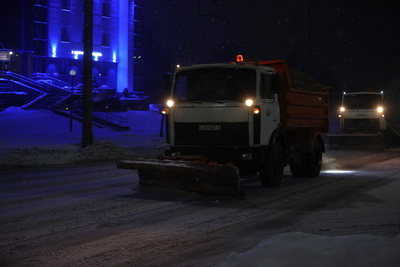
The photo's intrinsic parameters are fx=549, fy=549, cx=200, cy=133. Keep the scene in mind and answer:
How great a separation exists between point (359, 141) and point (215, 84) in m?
18.1

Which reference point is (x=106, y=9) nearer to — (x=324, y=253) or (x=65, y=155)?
(x=65, y=155)

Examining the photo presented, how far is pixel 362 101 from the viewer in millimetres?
29078

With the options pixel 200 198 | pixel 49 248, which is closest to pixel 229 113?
pixel 200 198

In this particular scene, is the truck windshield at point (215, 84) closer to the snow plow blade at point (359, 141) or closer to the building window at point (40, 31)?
the snow plow blade at point (359, 141)

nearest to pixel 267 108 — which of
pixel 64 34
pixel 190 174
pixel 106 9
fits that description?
pixel 190 174

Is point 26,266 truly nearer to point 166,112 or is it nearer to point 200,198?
point 200,198

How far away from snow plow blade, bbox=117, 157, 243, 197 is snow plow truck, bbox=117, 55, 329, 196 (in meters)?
0.02

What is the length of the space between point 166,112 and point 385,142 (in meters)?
19.9

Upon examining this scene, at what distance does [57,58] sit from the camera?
211 ft

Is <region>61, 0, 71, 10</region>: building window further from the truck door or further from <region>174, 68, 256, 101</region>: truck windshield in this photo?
the truck door

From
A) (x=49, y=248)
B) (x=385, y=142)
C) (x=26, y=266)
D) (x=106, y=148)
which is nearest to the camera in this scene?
(x=26, y=266)

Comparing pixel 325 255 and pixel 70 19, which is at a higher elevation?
pixel 70 19

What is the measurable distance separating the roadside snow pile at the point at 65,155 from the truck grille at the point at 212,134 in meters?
8.95

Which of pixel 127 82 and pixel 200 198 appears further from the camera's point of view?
pixel 127 82
